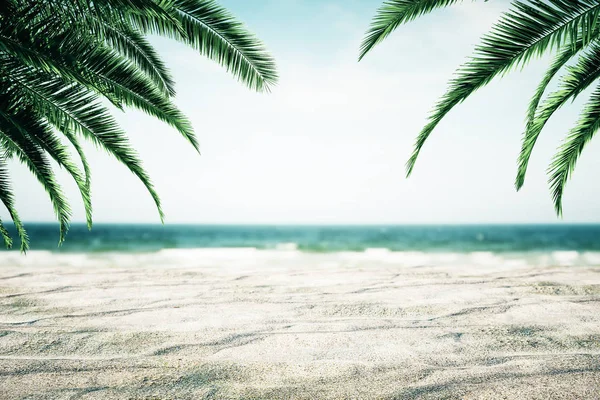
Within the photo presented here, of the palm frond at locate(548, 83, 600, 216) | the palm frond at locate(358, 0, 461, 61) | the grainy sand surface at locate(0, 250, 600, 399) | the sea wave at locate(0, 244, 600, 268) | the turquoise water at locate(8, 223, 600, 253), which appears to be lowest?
the turquoise water at locate(8, 223, 600, 253)

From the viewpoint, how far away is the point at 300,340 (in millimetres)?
3824

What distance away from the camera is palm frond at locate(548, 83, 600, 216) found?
4.31m

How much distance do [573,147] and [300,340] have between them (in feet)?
11.7

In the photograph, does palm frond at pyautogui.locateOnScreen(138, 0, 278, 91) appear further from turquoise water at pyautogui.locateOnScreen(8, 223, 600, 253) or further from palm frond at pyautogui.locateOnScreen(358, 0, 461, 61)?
turquoise water at pyautogui.locateOnScreen(8, 223, 600, 253)

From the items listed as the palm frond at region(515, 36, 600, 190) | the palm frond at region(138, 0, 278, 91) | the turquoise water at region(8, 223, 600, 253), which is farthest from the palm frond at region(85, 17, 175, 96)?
the turquoise water at region(8, 223, 600, 253)

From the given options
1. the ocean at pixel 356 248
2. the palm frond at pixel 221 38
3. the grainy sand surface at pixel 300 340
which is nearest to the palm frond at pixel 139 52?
the palm frond at pixel 221 38

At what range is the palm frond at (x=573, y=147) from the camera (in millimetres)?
4308

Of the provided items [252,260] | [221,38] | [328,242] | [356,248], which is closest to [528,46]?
[221,38]

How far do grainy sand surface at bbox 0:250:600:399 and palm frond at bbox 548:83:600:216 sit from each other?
1.47 meters

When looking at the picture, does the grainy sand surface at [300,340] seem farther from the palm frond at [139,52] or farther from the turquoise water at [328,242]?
the turquoise water at [328,242]

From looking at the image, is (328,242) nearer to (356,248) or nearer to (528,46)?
(356,248)

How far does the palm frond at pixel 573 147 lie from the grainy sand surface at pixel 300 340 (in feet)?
4.84

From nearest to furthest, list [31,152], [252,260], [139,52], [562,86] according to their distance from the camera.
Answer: [562,86]
[31,152]
[139,52]
[252,260]

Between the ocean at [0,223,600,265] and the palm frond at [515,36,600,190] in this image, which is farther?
the ocean at [0,223,600,265]
